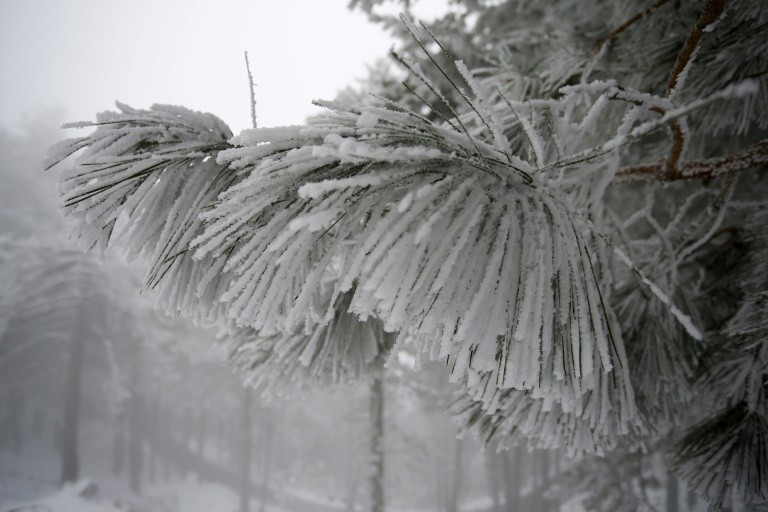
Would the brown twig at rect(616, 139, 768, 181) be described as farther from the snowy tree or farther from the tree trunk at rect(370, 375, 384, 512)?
the tree trunk at rect(370, 375, 384, 512)

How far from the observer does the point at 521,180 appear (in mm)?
1004

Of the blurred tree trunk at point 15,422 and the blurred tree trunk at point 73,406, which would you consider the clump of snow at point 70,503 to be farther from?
the blurred tree trunk at point 15,422

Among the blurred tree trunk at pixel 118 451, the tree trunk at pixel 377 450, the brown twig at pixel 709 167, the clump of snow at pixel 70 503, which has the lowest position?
the blurred tree trunk at pixel 118 451

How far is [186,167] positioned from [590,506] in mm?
9859

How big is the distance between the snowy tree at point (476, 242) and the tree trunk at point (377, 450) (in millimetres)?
5851

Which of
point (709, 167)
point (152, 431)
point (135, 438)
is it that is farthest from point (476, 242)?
point (152, 431)

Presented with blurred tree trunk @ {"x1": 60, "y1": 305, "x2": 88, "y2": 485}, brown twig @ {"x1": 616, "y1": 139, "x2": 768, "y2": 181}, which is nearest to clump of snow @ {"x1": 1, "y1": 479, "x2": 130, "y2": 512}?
blurred tree trunk @ {"x1": 60, "y1": 305, "x2": 88, "y2": 485}

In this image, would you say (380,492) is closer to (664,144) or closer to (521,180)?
(664,144)

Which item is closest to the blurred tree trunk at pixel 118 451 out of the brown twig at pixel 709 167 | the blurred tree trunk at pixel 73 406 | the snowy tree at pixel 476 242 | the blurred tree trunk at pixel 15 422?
the blurred tree trunk at pixel 15 422

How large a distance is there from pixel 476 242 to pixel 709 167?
50.5 inches

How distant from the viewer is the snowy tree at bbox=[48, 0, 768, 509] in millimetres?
882

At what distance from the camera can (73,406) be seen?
18547 mm

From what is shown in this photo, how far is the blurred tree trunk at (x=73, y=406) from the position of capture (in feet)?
59.7

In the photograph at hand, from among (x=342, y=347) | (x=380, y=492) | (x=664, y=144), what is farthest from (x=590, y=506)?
(x=342, y=347)
